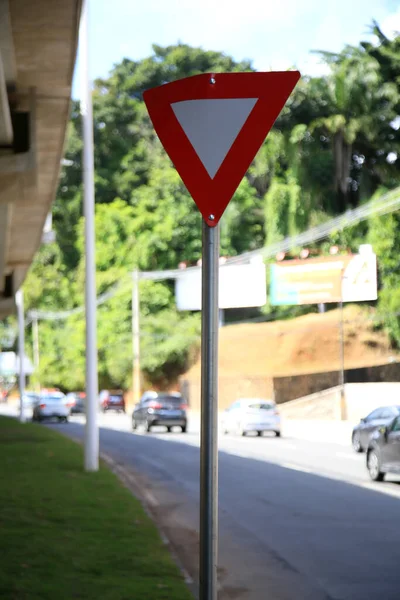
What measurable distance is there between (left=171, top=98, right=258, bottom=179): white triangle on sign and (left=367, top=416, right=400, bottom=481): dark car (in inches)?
604

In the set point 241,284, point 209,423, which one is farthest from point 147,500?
point 241,284


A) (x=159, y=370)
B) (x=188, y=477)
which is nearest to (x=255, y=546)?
(x=188, y=477)

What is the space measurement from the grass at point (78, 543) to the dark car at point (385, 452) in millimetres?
4664

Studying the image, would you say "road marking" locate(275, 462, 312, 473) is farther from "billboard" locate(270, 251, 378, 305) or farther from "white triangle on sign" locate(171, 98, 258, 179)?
"billboard" locate(270, 251, 378, 305)

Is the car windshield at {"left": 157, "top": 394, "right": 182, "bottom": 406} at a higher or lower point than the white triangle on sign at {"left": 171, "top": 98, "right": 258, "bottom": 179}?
lower

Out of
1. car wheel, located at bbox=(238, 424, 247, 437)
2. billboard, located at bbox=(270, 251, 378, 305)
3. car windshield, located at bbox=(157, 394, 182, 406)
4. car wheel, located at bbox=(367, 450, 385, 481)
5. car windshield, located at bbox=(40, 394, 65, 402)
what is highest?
billboard, located at bbox=(270, 251, 378, 305)

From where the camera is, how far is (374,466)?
68.1 feet

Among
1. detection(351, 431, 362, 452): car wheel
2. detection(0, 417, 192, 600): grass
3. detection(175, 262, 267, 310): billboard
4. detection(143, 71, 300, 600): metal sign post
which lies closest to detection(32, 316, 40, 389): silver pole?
detection(175, 262, 267, 310): billboard

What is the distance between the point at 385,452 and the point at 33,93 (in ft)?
28.0

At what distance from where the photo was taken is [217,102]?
15.6 ft

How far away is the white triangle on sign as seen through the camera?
4762mm

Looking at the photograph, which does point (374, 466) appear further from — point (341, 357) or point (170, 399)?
point (341, 357)

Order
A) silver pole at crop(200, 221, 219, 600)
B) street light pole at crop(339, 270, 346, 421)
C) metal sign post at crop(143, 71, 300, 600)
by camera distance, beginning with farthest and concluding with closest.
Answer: street light pole at crop(339, 270, 346, 421), metal sign post at crop(143, 71, 300, 600), silver pole at crop(200, 221, 219, 600)

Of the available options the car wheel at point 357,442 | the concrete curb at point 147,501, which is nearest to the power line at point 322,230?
the car wheel at point 357,442
